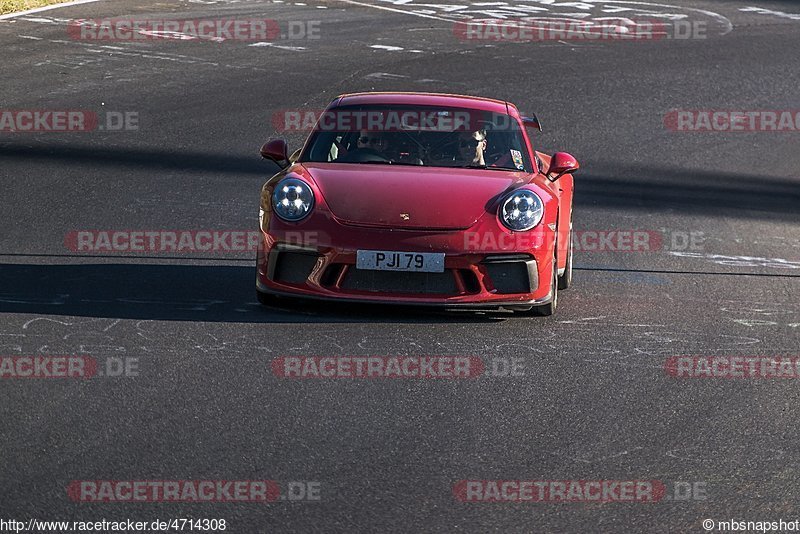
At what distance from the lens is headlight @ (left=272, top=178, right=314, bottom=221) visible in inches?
321

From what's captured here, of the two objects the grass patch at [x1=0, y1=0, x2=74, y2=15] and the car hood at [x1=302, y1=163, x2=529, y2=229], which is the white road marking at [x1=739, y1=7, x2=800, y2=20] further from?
the car hood at [x1=302, y1=163, x2=529, y2=229]

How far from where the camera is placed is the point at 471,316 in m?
8.34

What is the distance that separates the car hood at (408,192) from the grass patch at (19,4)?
44.0 ft

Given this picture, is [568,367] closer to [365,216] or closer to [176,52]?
[365,216]

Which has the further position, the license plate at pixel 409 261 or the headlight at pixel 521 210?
the headlight at pixel 521 210

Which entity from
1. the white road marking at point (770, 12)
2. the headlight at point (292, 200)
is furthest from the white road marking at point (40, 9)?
the headlight at point (292, 200)

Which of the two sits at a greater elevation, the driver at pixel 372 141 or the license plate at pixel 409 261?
the driver at pixel 372 141

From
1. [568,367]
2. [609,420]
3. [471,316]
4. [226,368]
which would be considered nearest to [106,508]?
[226,368]

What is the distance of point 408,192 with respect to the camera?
326 inches

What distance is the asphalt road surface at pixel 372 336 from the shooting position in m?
5.36

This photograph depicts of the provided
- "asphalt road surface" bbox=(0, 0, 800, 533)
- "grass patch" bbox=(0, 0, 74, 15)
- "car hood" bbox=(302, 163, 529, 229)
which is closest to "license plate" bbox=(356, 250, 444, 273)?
"car hood" bbox=(302, 163, 529, 229)

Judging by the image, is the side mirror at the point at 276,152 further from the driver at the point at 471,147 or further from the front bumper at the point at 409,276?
the driver at the point at 471,147

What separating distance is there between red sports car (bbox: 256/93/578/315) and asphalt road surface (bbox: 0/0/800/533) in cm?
23

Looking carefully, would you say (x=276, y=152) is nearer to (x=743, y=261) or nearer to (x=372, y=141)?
(x=372, y=141)
